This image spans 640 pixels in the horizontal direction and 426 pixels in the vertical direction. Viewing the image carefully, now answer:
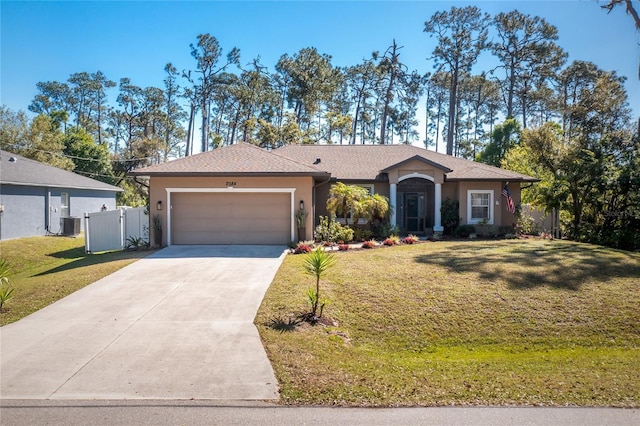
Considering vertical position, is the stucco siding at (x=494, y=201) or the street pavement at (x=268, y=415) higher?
the stucco siding at (x=494, y=201)

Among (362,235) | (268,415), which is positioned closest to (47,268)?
(362,235)

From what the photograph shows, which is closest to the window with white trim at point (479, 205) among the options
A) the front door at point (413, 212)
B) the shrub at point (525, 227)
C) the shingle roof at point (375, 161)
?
the shingle roof at point (375, 161)

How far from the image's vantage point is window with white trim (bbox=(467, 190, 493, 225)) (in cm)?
1809

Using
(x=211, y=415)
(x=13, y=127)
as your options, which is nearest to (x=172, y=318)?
(x=211, y=415)

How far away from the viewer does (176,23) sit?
1437cm

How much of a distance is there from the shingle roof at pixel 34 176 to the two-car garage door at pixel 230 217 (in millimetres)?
9089

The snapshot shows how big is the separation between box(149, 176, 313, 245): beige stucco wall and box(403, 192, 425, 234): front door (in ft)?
19.4

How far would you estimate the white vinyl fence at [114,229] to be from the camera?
15.5m

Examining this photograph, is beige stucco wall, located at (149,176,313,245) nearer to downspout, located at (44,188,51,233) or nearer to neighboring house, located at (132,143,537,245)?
neighboring house, located at (132,143,537,245)

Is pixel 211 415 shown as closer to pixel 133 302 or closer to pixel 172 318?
pixel 172 318

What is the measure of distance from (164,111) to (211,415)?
46259mm

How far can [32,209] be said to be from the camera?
19438mm

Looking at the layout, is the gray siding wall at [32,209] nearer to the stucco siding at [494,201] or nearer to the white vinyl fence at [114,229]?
the white vinyl fence at [114,229]

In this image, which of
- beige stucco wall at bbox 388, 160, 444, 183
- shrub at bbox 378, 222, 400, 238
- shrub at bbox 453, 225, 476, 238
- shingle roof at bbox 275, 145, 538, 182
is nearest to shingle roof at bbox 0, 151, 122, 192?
shingle roof at bbox 275, 145, 538, 182
